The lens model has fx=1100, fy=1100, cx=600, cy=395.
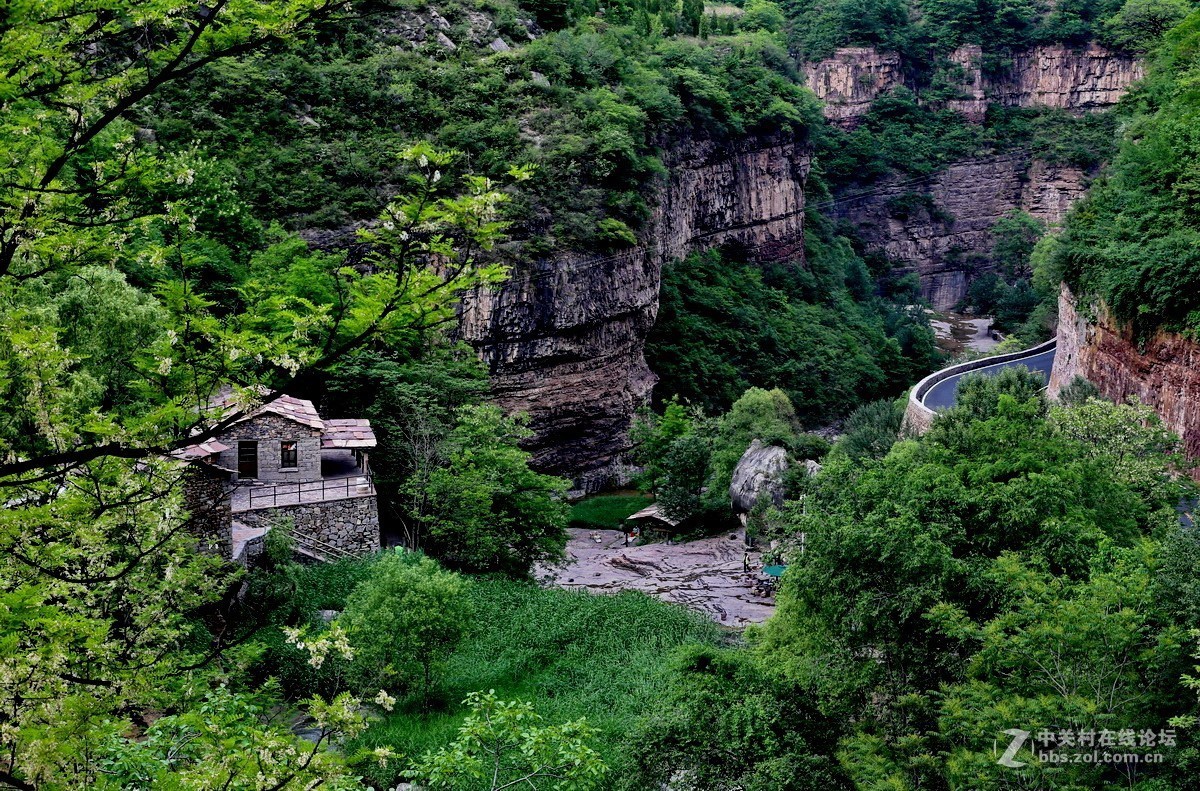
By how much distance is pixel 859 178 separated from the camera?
106812 millimetres

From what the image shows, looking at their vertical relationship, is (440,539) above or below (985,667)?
below

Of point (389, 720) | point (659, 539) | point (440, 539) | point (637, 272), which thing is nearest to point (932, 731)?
point (389, 720)

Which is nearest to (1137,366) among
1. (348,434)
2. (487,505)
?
(487,505)

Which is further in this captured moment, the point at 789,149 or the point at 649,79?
the point at 789,149

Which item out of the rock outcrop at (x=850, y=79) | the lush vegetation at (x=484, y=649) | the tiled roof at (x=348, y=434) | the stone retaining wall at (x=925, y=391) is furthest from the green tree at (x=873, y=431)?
the rock outcrop at (x=850, y=79)

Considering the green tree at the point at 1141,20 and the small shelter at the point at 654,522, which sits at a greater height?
the green tree at the point at 1141,20

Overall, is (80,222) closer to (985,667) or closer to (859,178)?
(985,667)

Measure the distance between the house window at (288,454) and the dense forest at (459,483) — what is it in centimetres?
9

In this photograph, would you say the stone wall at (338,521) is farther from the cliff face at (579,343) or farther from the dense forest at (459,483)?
the cliff face at (579,343)

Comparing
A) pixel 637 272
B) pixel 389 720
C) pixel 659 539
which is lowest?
pixel 659 539

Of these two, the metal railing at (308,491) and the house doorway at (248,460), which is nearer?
the metal railing at (308,491)

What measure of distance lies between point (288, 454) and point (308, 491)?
1040mm

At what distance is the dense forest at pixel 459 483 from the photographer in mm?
7855

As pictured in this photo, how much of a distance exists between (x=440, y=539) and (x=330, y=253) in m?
17.1
